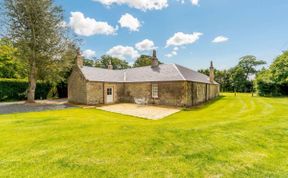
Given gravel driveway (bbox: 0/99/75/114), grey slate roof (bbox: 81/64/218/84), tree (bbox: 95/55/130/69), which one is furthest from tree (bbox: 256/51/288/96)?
tree (bbox: 95/55/130/69)

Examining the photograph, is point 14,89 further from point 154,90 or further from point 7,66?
point 154,90

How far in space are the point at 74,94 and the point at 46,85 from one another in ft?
29.1

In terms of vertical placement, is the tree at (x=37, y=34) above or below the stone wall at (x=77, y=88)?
above

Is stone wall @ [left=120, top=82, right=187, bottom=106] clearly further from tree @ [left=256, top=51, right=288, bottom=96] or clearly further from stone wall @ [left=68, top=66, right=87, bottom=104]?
tree @ [left=256, top=51, right=288, bottom=96]

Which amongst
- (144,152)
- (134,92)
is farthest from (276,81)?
(144,152)

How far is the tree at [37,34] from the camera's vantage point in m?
16.6

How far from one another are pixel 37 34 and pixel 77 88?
733 centimetres

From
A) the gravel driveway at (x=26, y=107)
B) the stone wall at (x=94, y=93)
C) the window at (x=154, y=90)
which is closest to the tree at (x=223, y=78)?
the window at (x=154, y=90)

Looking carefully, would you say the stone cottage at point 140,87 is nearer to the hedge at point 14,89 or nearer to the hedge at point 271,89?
the hedge at point 14,89

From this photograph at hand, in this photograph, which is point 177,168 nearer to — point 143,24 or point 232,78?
point 143,24

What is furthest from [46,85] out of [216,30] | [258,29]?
[258,29]

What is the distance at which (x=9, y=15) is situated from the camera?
1658 centimetres

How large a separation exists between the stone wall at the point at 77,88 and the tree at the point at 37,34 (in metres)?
2.40

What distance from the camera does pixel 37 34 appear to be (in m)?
17.5
